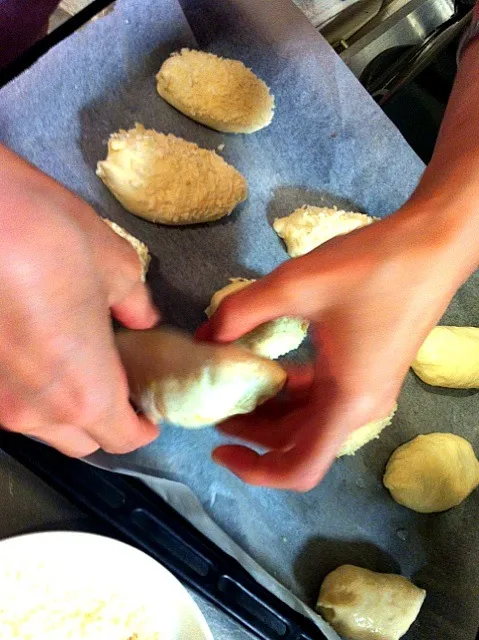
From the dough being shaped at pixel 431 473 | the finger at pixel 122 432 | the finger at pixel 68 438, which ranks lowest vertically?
the dough being shaped at pixel 431 473

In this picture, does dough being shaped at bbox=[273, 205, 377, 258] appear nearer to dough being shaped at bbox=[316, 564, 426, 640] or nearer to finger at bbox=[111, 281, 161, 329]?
finger at bbox=[111, 281, 161, 329]

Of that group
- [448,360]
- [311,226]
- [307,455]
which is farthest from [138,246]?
[448,360]

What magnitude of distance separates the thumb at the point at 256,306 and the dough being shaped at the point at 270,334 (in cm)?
13

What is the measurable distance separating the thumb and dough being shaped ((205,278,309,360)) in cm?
13

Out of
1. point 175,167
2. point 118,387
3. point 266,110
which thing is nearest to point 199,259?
point 175,167

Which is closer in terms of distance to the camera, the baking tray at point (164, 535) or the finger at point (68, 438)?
the finger at point (68, 438)

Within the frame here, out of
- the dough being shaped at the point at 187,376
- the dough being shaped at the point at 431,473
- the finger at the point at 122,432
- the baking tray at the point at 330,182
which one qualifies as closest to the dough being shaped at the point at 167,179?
the baking tray at the point at 330,182

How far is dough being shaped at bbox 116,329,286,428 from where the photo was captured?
25.9 inches

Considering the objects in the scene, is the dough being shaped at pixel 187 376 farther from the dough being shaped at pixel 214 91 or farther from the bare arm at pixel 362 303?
the dough being shaped at pixel 214 91

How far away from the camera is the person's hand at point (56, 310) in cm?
43

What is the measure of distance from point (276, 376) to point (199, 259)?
20 cm

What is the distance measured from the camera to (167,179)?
786mm

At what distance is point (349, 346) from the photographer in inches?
22.1

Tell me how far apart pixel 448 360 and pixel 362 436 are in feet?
0.56
